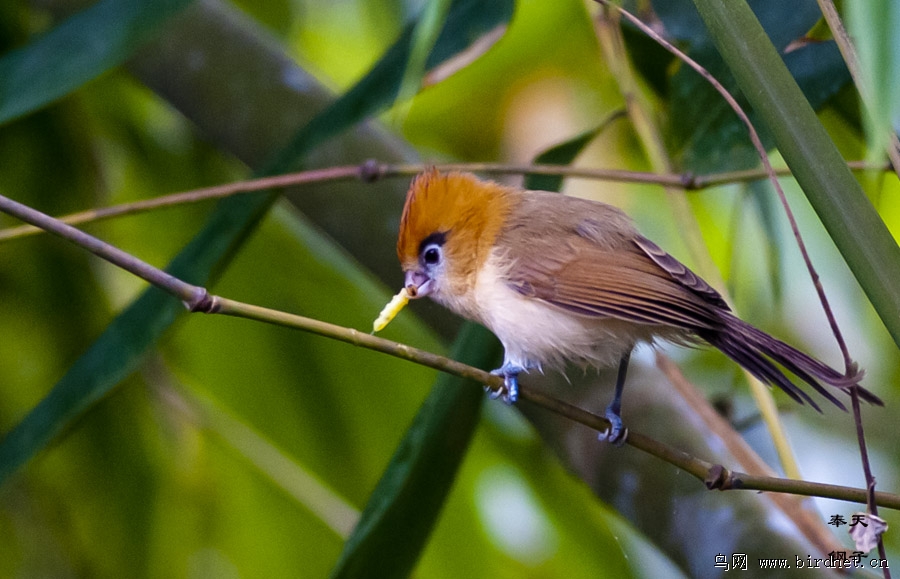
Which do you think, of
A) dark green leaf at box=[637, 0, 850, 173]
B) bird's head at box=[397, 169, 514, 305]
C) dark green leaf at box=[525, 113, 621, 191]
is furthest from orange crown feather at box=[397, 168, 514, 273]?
dark green leaf at box=[637, 0, 850, 173]

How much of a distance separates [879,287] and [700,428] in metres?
0.92

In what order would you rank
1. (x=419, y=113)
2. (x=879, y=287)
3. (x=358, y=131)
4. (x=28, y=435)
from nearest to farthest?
(x=879, y=287) → (x=28, y=435) → (x=358, y=131) → (x=419, y=113)

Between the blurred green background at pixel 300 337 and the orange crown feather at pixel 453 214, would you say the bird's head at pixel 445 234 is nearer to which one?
the orange crown feather at pixel 453 214

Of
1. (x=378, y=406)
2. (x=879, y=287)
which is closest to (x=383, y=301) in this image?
(x=378, y=406)

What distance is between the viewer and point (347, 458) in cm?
225

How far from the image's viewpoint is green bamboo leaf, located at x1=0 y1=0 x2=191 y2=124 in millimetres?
1496

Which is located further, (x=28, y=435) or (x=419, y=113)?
(x=419, y=113)

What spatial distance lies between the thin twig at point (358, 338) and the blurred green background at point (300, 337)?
600 millimetres

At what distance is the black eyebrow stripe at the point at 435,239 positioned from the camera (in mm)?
1610

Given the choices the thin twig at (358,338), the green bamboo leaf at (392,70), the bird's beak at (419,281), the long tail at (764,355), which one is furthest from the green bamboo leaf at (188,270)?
the long tail at (764,355)

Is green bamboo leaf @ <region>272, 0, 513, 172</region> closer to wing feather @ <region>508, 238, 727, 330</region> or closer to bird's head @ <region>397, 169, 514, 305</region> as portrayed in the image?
bird's head @ <region>397, 169, 514, 305</region>

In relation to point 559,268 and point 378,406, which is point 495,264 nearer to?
point 559,268

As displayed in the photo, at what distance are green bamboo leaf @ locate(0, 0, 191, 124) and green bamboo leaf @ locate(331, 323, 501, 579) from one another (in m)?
0.76

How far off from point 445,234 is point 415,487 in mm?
456
